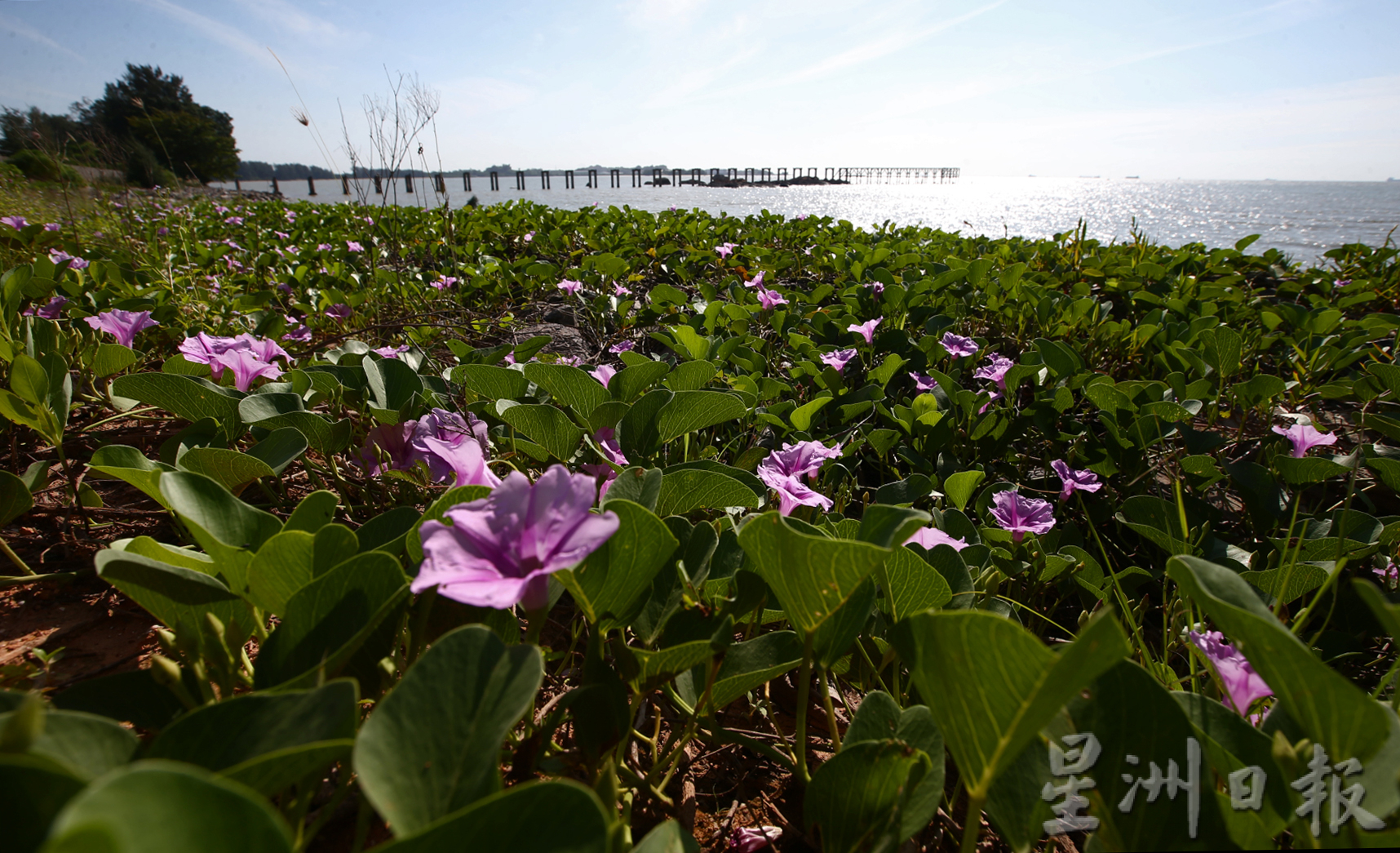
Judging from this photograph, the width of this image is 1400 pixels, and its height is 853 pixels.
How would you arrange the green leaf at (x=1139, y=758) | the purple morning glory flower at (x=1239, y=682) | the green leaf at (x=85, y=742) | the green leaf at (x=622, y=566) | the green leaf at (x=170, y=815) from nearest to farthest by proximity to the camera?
the green leaf at (x=170, y=815)
the green leaf at (x=85, y=742)
the green leaf at (x=1139, y=758)
the green leaf at (x=622, y=566)
the purple morning glory flower at (x=1239, y=682)

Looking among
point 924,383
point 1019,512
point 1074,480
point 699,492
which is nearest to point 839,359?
point 924,383

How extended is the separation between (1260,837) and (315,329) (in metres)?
3.39

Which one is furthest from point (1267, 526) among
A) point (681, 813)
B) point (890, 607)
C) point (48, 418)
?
point (48, 418)

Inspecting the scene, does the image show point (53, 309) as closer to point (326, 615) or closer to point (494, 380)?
point (494, 380)

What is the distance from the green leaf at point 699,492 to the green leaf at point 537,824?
1.83 feet

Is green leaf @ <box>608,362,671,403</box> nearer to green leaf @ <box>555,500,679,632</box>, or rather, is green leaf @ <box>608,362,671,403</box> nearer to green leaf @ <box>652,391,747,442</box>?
green leaf @ <box>652,391,747,442</box>

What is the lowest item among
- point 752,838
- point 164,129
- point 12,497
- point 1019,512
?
point 752,838

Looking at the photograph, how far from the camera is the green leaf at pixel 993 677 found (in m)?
0.48

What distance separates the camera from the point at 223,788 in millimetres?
354

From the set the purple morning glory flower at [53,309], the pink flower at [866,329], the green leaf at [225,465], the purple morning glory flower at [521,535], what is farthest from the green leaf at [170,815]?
the purple morning glory flower at [53,309]

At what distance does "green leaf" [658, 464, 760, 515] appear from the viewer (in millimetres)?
971

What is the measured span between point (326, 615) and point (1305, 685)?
0.85 metres

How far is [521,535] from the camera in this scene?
640 millimetres

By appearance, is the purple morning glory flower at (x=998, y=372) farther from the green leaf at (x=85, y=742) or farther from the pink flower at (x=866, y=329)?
the green leaf at (x=85, y=742)
